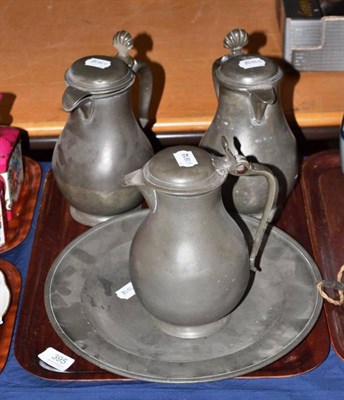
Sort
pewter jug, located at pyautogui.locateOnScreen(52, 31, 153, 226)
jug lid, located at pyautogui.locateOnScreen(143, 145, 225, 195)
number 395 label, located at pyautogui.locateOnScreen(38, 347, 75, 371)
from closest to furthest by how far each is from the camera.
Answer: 1. jug lid, located at pyautogui.locateOnScreen(143, 145, 225, 195)
2. number 395 label, located at pyautogui.locateOnScreen(38, 347, 75, 371)
3. pewter jug, located at pyautogui.locateOnScreen(52, 31, 153, 226)

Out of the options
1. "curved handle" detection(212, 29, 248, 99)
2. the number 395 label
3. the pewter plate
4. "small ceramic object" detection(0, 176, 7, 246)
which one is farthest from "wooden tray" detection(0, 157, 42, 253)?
"curved handle" detection(212, 29, 248, 99)

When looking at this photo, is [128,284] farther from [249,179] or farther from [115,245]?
[249,179]

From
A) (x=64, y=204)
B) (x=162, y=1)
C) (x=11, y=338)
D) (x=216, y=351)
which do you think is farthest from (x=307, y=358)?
(x=162, y=1)

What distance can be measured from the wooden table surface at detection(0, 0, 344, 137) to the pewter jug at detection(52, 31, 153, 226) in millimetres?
276

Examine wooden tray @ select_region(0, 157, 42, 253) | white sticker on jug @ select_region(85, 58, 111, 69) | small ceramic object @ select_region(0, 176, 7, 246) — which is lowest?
wooden tray @ select_region(0, 157, 42, 253)

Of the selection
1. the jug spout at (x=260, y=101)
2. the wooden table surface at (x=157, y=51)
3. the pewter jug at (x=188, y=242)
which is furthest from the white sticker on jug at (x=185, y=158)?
the wooden table surface at (x=157, y=51)

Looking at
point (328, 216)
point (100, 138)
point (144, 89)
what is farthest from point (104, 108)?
point (328, 216)

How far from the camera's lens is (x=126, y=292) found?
1038mm

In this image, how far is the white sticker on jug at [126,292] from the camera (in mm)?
1032

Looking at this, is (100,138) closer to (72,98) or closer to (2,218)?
(72,98)

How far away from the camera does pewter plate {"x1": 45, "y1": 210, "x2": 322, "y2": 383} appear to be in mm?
912

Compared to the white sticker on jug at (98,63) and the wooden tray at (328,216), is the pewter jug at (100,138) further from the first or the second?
the wooden tray at (328,216)

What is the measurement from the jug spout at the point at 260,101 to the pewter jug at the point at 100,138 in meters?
0.17

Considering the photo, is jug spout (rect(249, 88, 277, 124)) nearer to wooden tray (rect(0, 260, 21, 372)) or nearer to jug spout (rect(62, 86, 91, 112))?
jug spout (rect(62, 86, 91, 112))
